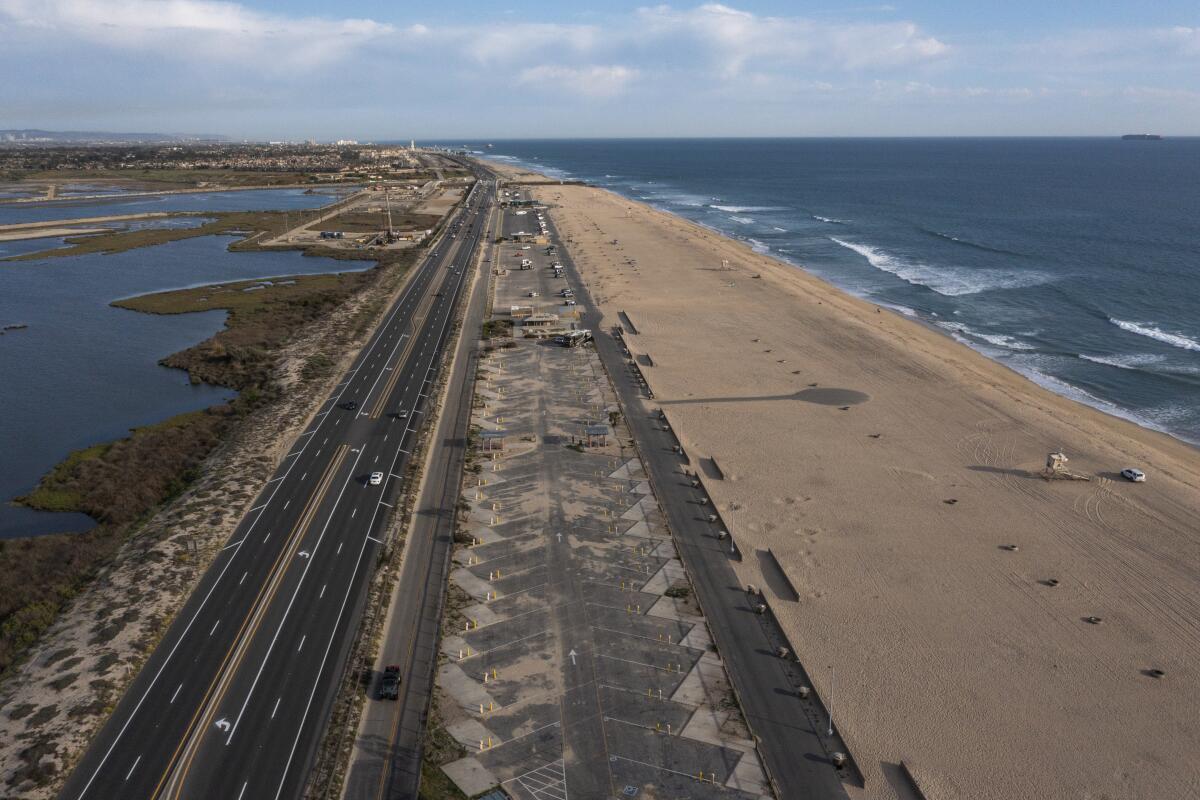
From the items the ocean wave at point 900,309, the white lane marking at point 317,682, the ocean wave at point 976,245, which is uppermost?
the ocean wave at point 976,245

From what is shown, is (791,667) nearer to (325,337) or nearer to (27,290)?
(325,337)

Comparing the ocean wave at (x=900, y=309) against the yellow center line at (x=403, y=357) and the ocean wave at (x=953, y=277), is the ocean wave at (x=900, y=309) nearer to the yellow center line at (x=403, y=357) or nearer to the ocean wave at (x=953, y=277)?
the ocean wave at (x=953, y=277)

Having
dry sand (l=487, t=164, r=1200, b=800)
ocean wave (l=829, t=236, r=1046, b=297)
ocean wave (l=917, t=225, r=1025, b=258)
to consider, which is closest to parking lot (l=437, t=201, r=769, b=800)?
dry sand (l=487, t=164, r=1200, b=800)

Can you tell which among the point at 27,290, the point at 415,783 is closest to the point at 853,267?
the point at 415,783

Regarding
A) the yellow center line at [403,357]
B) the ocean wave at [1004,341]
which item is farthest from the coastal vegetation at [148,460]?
the ocean wave at [1004,341]

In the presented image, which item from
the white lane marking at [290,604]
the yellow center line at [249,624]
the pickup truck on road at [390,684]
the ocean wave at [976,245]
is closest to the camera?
the yellow center line at [249,624]

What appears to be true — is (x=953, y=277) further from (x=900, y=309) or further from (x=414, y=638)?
(x=414, y=638)
